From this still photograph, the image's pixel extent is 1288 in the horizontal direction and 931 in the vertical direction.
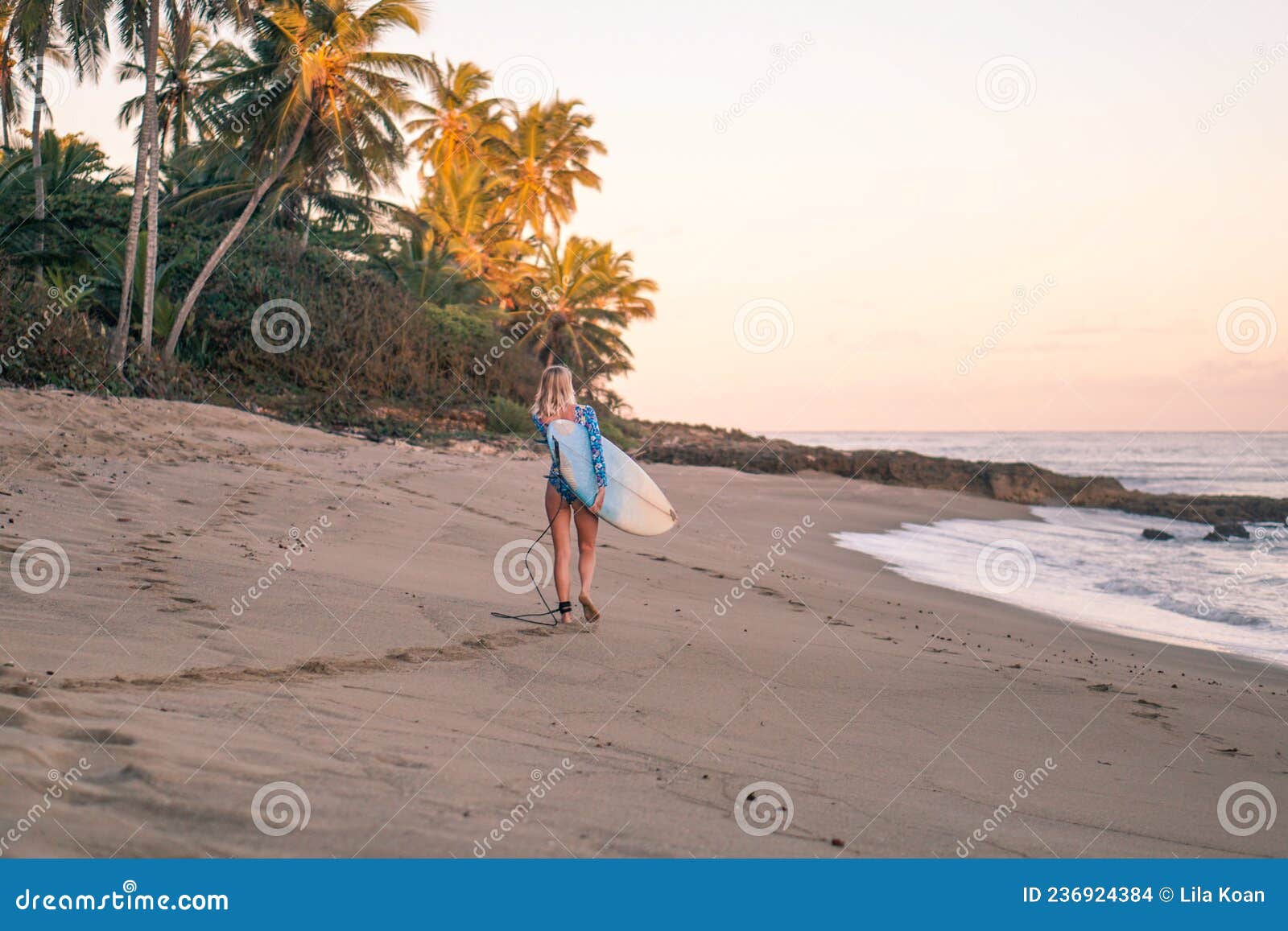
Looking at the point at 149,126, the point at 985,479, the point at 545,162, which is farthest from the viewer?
the point at 545,162

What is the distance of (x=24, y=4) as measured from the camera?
57.1 ft

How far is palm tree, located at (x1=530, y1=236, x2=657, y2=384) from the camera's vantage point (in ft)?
104

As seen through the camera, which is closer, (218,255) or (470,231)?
(218,255)

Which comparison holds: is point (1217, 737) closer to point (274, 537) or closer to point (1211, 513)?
point (274, 537)

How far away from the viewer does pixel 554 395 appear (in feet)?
20.2

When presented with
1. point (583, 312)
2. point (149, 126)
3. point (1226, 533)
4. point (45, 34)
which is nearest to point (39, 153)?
point (45, 34)

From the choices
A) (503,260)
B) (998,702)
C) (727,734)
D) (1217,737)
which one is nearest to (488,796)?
(727,734)

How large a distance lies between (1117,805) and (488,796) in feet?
8.12

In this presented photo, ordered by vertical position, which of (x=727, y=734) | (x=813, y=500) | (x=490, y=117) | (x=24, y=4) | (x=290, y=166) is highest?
(x=490, y=117)

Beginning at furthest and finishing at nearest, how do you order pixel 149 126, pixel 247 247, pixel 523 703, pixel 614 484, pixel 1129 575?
1. pixel 247 247
2. pixel 149 126
3. pixel 1129 575
4. pixel 614 484
5. pixel 523 703

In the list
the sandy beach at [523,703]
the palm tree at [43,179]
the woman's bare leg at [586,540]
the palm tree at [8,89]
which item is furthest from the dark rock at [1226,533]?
the palm tree at [8,89]

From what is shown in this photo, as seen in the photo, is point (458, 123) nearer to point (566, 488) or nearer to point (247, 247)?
point (247, 247)

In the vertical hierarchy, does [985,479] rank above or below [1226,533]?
below

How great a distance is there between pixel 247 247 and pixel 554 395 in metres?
18.1
